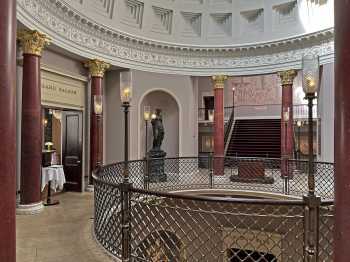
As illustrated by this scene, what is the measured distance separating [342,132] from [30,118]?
21.5 ft

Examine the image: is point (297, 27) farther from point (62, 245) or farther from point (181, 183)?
point (62, 245)

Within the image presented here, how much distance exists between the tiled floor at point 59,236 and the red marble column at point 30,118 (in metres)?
0.61

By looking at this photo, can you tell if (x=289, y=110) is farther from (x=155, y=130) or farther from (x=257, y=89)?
(x=257, y=89)

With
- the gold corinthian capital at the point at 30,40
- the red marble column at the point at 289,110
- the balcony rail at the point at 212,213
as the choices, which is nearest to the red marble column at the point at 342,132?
the balcony rail at the point at 212,213

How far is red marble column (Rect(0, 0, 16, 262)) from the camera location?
5.86 ft

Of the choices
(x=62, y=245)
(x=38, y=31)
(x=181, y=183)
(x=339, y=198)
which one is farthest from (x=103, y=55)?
(x=339, y=198)

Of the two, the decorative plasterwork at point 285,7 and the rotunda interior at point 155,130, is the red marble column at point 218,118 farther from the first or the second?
the decorative plasterwork at point 285,7

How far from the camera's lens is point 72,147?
9.74 m

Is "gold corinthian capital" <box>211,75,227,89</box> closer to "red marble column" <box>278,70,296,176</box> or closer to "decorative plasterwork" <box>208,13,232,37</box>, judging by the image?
"decorative plasterwork" <box>208,13,232,37</box>

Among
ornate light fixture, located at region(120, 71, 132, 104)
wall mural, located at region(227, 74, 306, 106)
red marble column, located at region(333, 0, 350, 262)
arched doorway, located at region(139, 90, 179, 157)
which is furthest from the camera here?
wall mural, located at region(227, 74, 306, 106)

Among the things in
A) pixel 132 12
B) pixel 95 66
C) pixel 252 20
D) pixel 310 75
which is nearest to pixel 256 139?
pixel 252 20

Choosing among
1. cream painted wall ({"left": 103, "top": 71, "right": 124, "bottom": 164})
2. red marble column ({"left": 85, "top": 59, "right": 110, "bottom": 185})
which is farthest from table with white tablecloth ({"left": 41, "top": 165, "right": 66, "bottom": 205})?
cream painted wall ({"left": 103, "top": 71, "right": 124, "bottom": 164})

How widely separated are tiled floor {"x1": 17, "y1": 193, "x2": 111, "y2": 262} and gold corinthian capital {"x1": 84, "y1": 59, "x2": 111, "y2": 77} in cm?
436

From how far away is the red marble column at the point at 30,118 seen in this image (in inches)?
265
